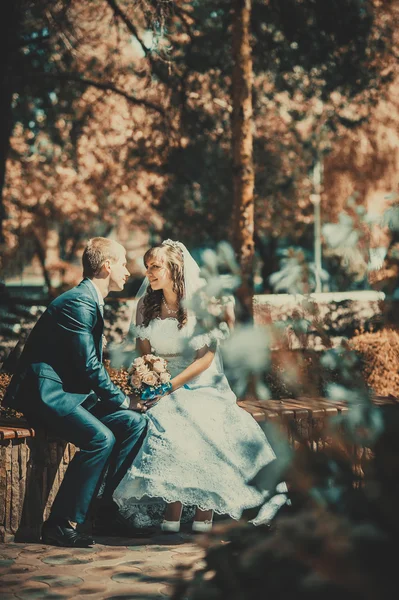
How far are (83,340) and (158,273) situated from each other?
882 mm

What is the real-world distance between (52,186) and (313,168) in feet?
31.2

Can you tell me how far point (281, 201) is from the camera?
2964cm

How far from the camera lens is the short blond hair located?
5.34m

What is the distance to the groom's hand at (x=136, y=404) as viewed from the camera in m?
5.53

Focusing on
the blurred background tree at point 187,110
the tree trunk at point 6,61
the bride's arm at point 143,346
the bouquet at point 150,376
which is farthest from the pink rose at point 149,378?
the tree trunk at point 6,61

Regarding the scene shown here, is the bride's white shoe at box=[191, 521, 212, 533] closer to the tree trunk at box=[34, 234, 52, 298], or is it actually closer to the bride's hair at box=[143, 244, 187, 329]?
the bride's hair at box=[143, 244, 187, 329]

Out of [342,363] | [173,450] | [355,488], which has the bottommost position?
[173,450]

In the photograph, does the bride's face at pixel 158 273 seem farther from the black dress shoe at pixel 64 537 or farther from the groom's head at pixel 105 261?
the black dress shoe at pixel 64 537

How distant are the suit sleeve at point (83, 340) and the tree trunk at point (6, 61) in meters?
7.53

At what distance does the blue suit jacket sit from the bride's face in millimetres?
632

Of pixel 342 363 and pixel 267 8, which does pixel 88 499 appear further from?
pixel 267 8

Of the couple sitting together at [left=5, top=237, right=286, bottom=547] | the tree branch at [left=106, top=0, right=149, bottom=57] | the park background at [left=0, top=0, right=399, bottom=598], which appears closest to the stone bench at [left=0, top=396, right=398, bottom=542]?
the couple sitting together at [left=5, top=237, right=286, bottom=547]

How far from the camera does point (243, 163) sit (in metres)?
10.1

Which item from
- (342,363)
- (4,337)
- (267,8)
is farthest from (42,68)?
(342,363)
